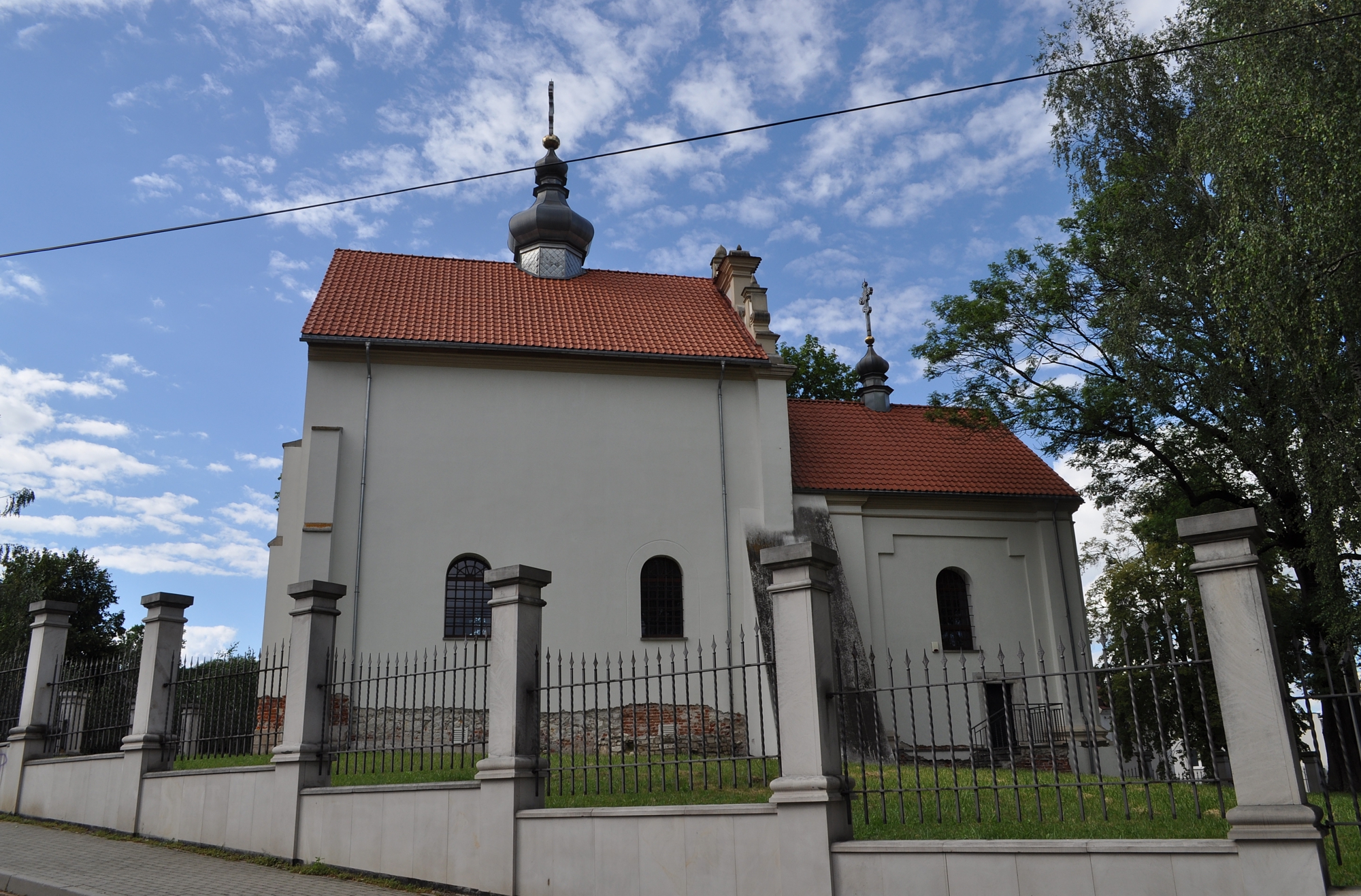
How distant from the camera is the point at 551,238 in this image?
2361 centimetres

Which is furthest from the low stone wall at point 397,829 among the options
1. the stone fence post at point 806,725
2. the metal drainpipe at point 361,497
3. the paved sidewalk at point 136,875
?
the metal drainpipe at point 361,497

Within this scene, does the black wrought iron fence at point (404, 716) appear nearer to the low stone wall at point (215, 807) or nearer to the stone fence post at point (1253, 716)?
the low stone wall at point (215, 807)

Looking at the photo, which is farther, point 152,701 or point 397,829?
point 152,701

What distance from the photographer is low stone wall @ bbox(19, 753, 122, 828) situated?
38.2 feet

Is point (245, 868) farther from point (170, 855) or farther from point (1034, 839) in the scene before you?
point (1034, 839)

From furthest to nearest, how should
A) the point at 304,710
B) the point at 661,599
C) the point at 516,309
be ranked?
the point at 516,309 < the point at 661,599 < the point at 304,710

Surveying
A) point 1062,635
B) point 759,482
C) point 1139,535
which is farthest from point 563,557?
point 1139,535

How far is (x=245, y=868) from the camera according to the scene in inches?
365

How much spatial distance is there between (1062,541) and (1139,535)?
4.83 metres

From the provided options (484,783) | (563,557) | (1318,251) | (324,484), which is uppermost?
(1318,251)

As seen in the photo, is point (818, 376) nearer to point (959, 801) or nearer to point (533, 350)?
point (533, 350)

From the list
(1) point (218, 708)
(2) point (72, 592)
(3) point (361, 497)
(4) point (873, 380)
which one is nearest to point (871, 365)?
(4) point (873, 380)

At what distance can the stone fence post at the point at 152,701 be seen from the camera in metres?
11.3

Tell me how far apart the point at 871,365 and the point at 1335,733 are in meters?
15.1
